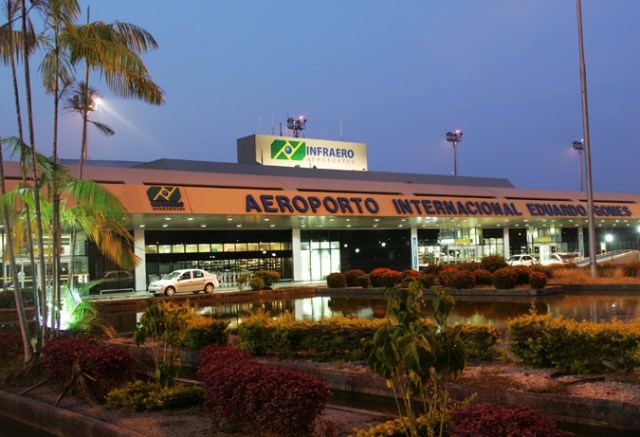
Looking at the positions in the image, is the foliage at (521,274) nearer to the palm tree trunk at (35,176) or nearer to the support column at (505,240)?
the palm tree trunk at (35,176)

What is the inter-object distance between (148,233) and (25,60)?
29.4m

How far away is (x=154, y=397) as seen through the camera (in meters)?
8.41

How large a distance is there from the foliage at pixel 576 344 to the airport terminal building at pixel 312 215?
2263 cm

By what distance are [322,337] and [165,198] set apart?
2058 centimetres

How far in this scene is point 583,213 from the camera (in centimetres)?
4847

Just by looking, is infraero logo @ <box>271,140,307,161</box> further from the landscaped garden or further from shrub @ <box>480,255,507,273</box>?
the landscaped garden

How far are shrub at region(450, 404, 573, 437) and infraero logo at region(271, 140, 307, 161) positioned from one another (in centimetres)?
4712

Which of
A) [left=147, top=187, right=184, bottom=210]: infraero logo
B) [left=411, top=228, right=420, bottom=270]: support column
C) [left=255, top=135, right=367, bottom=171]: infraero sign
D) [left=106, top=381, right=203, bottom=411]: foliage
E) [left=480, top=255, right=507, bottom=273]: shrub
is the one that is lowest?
[left=106, top=381, right=203, bottom=411]: foliage

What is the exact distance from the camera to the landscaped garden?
4.99 metres

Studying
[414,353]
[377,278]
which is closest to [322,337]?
[414,353]

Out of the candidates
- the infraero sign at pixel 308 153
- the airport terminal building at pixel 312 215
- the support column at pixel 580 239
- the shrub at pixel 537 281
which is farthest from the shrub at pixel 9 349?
the support column at pixel 580 239

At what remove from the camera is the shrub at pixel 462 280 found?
2991 centimetres

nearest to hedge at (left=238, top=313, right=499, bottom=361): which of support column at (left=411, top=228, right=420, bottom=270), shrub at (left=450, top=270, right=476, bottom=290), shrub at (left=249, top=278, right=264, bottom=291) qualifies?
shrub at (left=450, top=270, right=476, bottom=290)

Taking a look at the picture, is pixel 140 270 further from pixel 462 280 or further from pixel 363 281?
pixel 462 280
